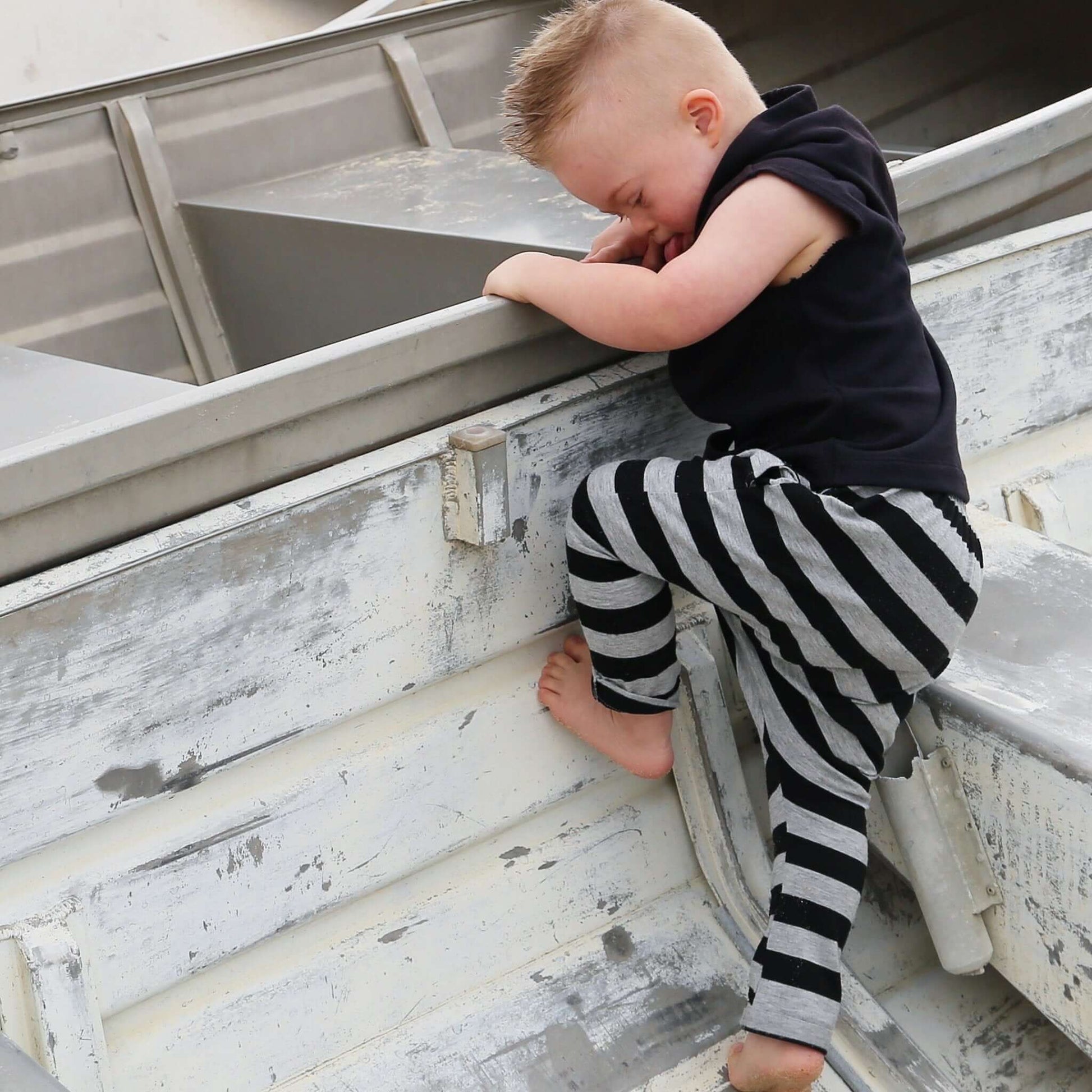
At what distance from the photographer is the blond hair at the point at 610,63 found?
46.1 inches

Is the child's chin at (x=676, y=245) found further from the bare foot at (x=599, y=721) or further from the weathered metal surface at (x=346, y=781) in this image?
the bare foot at (x=599, y=721)

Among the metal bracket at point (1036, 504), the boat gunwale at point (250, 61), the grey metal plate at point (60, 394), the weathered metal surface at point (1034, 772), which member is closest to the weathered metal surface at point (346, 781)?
the weathered metal surface at point (1034, 772)

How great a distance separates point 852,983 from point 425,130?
6.17 feet

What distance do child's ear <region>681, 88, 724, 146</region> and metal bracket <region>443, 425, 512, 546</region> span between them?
1.04 feet

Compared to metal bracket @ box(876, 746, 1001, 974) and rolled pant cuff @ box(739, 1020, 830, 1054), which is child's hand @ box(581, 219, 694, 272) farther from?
rolled pant cuff @ box(739, 1020, 830, 1054)

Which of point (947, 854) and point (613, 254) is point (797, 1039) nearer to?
point (947, 854)

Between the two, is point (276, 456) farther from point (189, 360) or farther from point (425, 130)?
point (425, 130)

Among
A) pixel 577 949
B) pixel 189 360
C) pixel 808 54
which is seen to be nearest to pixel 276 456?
pixel 577 949

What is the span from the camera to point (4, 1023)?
Answer: 1.02 metres

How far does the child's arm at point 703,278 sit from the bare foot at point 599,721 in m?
0.32

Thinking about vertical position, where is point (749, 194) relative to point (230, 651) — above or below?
above

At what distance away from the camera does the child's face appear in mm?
1177

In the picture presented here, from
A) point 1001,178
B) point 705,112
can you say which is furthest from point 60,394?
point 1001,178

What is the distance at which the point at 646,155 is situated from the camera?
1.19m
